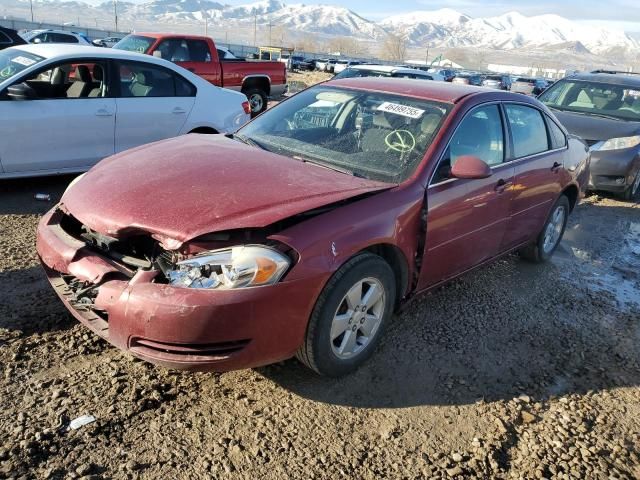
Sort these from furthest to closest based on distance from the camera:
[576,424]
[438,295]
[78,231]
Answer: [438,295], [78,231], [576,424]

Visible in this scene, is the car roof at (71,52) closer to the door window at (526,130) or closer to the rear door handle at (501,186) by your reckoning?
the door window at (526,130)

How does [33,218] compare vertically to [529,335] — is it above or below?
above

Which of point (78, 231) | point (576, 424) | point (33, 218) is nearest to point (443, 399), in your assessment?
point (576, 424)

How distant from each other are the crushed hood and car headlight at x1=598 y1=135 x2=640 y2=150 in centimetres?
611

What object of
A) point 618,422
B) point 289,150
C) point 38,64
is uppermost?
point 38,64

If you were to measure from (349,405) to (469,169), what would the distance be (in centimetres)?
162

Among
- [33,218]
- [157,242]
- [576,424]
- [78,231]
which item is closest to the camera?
[157,242]

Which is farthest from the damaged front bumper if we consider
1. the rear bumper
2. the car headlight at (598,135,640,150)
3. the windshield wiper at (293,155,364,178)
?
the car headlight at (598,135,640,150)

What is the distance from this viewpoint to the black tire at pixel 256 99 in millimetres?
13281

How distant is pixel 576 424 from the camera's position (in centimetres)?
302

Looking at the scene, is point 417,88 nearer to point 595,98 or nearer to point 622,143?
point 622,143

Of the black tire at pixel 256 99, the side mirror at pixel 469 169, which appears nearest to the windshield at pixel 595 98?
the side mirror at pixel 469 169

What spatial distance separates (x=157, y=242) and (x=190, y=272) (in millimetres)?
332

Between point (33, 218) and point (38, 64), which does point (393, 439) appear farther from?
point (38, 64)
